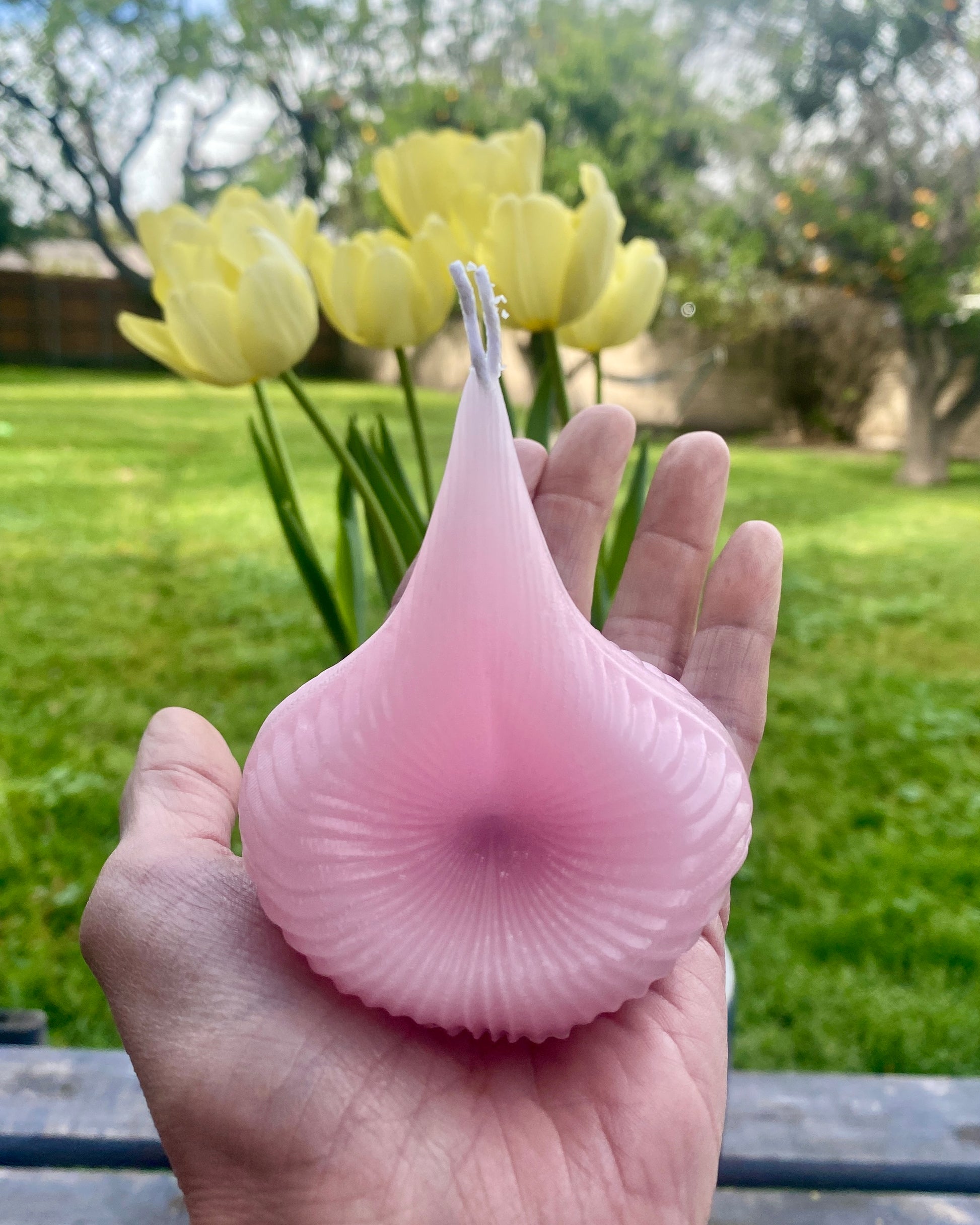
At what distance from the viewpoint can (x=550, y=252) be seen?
2.52 feet

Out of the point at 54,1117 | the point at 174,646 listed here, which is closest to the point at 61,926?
the point at 54,1117

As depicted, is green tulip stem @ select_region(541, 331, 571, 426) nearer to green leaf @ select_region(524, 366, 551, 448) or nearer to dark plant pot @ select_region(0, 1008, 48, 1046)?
green leaf @ select_region(524, 366, 551, 448)

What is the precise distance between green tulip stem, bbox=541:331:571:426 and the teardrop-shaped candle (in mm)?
357

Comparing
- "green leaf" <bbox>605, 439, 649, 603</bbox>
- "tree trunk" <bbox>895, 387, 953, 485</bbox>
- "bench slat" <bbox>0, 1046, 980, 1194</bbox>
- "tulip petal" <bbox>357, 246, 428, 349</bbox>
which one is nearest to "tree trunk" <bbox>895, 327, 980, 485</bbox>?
"tree trunk" <bbox>895, 387, 953, 485</bbox>

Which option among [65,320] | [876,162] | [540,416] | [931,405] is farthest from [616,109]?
[65,320]

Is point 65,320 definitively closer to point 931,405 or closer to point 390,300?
point 931,405

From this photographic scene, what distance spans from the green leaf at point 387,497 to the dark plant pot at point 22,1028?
0.60 metres

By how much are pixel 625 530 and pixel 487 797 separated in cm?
50

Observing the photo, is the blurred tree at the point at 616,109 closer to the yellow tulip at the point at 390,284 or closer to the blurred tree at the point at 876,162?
→ the blurred tree at the point at 876,162

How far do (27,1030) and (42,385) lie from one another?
7.96 metres

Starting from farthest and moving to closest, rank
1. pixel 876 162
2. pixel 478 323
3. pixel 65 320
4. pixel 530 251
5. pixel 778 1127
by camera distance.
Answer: pixel 65 320 < pixel 876 162 < pixel 778 1127 < pixel 530 251 < pixel 478 323

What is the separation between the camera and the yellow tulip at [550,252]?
75 centimetres

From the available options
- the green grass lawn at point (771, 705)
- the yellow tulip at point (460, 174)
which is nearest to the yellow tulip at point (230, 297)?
the yellow tulip at point (460, 174)

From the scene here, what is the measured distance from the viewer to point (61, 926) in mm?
1584
